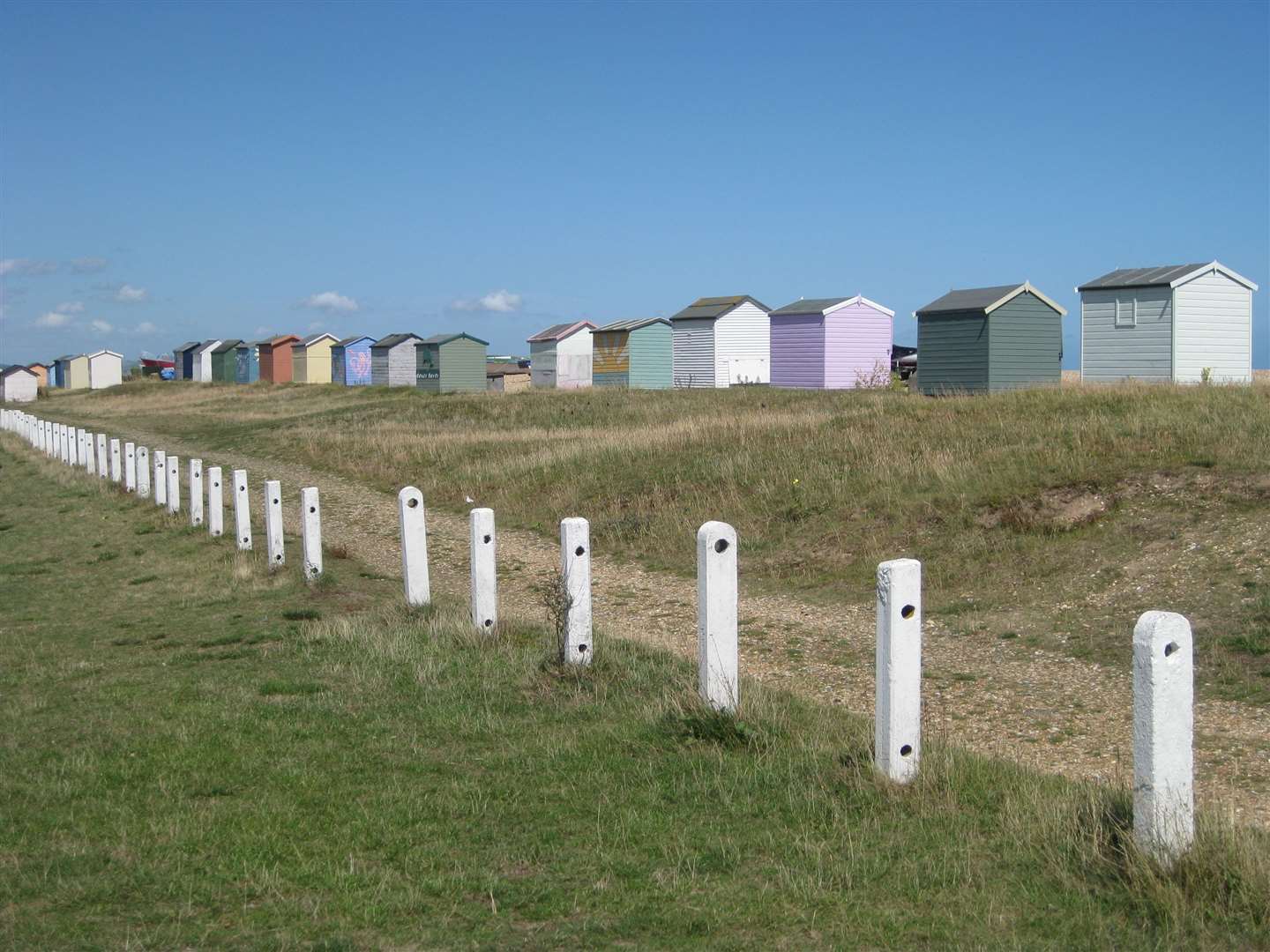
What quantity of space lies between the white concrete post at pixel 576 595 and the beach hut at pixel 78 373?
300 ft

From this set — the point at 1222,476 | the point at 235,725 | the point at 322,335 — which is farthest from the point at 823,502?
the point at 322,335

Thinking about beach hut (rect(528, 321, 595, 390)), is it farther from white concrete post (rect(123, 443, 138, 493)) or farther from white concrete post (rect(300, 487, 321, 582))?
white concrete post (rect(300, 487, 321, 582))

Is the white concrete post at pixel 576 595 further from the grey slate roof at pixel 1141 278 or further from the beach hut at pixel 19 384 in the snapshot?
the beach hut at pixel 19 384

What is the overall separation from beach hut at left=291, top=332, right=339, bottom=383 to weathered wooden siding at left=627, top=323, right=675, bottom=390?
84.3ft

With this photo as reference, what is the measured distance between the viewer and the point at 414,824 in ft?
14.9

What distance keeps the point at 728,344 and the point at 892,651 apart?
4129 centimetres

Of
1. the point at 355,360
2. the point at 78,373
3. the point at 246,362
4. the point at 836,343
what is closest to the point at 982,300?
the point at 836,343

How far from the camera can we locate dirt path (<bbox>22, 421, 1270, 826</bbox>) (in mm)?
5684

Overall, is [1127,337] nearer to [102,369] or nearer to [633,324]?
[633,324]

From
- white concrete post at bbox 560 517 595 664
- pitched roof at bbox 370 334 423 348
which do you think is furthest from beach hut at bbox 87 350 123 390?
white concrete post at bbox 560 517 595 664

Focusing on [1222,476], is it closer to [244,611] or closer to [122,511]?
[244,611]

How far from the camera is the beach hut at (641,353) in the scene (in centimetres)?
4759

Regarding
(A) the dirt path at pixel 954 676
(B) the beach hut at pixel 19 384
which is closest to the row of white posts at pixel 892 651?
(A) the dirt path at pixel 954 676

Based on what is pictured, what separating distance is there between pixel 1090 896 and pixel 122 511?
17.5m
